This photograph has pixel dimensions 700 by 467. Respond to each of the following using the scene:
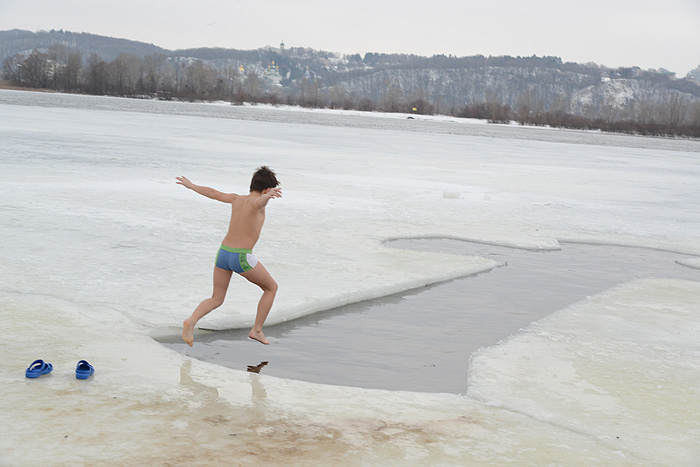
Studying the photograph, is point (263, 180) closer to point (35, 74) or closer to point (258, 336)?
point (258, 336)

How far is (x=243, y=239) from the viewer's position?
5645mm

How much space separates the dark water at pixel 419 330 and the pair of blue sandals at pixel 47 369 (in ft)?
3.79

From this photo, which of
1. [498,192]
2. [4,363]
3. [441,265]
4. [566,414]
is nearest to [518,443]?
[566,414]

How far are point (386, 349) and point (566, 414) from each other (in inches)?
71.1

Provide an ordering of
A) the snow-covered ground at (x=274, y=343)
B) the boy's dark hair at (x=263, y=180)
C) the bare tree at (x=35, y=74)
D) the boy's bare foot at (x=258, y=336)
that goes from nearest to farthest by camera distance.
A: the snow-covered ground at (x=274, y=343) < the boy's dark hair at (x=263, y=180) < the boy's bare foot at (x=258, y=336) < the bare tree at (x=35, y=74)

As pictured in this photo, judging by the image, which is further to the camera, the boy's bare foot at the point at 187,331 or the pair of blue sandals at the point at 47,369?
the boy's bare foot at the point at 187,331

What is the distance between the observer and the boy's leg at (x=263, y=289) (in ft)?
18.8

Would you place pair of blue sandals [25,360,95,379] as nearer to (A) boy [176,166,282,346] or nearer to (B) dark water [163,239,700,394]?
(A) boy [176,166,282,346]

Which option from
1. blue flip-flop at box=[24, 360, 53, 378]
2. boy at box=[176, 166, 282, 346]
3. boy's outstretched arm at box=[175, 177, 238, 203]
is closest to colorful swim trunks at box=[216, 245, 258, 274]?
boy at box=[176, 166, 282, 346]

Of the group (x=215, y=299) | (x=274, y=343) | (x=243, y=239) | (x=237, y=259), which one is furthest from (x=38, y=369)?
(x=274, y=343)

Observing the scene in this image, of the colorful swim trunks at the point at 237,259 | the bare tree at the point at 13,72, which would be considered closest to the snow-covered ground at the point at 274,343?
the colorful swim trunks at the point at 237,259

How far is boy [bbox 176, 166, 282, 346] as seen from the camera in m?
5.56

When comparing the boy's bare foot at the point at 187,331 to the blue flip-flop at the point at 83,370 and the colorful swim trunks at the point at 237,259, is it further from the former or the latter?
the blue flip-flop at the point at 83,370

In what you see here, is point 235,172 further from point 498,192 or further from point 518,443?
point 518,443
